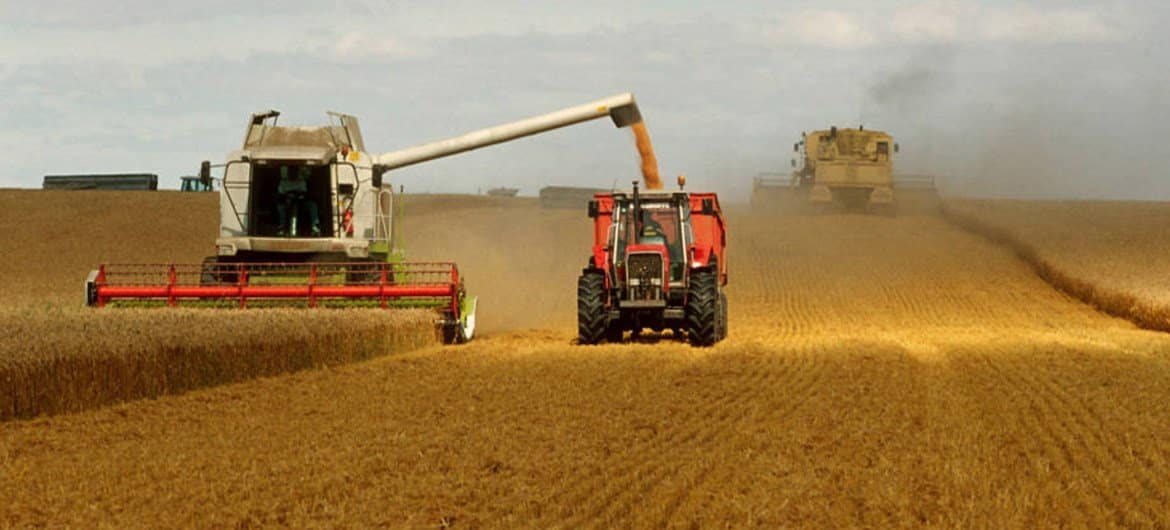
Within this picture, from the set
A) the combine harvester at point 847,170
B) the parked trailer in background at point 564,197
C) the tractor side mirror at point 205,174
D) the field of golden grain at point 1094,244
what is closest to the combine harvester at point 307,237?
the tractor side mirror at point 205,174

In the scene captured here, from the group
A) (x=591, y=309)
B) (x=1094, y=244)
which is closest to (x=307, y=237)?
(x=591, y=309)

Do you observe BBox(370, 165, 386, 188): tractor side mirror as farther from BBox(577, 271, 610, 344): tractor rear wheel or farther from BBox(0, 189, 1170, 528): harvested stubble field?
BBox(577, 271, 610, 344): tractor rear wheel

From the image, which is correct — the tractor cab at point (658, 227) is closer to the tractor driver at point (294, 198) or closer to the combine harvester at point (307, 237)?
the combine harvester at point (307, 237)

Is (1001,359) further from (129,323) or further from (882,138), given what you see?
(882,138)

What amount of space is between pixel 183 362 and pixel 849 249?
2889 centimetres

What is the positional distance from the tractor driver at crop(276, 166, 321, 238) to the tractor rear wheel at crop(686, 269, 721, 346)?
5488 millimetres

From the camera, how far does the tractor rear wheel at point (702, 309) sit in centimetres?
1803

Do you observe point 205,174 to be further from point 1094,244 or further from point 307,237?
point 1094,244

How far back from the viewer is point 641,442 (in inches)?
386

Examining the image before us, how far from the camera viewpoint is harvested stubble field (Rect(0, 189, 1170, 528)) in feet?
24.8

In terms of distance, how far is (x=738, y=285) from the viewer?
34.0 metres

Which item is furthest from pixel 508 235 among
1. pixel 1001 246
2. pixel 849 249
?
pixel 1001 246

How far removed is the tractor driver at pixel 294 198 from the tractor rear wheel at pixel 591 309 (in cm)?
415

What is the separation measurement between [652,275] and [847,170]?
29.7 meters
